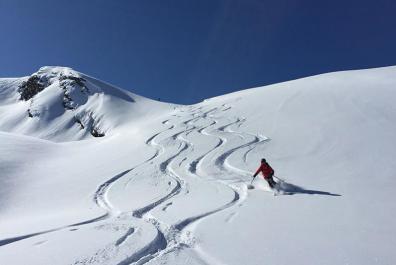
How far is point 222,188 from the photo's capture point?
13508 millimetres

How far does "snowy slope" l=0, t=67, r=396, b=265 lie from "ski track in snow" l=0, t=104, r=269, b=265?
52mm

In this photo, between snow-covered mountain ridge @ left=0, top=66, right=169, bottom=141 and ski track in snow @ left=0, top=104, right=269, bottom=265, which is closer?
ski track in snow @ left=0, top=104, right=269, bottom=265

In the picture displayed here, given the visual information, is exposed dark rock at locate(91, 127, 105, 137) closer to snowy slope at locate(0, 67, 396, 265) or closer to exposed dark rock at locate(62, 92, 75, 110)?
exposed dark rock at locate(62, 92, 75, 110)

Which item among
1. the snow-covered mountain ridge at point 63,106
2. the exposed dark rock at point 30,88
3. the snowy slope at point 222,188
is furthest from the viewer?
the exposed dark rock at point 30,88

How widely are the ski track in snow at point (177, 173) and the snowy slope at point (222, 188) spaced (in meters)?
0.05

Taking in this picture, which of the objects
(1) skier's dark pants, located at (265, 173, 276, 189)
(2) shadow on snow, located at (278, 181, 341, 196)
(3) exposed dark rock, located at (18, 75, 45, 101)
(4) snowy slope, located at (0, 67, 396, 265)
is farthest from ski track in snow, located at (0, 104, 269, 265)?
(3) exposed dark rock, located at (18, 75, 45, 101)

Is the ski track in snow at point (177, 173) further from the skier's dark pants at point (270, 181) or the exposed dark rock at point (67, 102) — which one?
the exposed dark rock at point (67, 102)

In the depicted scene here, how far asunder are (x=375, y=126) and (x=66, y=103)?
148 feet

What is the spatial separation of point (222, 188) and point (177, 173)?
3.60 metres

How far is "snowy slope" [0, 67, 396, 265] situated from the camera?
7969 millimetres

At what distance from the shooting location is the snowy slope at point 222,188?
7.97 metres

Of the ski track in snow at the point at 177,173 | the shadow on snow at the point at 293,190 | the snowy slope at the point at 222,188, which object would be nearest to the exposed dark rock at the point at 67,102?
the ski track in snow at the point at 177,173

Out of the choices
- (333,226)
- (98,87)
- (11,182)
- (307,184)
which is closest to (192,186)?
(307,184)

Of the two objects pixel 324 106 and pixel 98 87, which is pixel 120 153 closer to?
pixel 324 106
